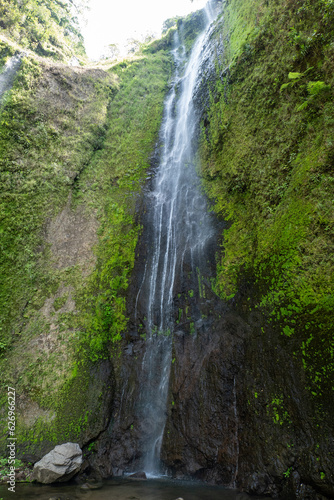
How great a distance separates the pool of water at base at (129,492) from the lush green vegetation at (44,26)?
1914 centimetres

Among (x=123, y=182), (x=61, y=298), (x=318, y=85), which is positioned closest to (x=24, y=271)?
(x=61, y=298)

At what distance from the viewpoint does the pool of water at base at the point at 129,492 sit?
490 cm

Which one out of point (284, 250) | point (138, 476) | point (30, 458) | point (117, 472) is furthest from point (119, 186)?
point (138, 476)

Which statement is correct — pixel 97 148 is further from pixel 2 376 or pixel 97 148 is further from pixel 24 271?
pixel 2 376

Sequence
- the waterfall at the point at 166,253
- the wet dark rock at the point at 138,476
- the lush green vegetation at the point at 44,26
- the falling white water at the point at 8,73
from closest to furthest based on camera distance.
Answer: the wet dark rock at the point at 138,476
the waterfall at the point at 166,253
the falling white water at the point at 8,73
the lush green vegetation at the point at 44,26

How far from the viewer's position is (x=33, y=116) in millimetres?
11000

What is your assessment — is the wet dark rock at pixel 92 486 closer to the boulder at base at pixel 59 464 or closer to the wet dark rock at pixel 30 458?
the boulder at base at pixel 59 464

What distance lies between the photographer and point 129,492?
5344 millimetres

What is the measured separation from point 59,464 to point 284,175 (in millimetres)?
9082

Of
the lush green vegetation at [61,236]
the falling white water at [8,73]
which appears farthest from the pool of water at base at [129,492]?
the falling white water at [8,73]

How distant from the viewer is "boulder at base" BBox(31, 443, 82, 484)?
580 cm

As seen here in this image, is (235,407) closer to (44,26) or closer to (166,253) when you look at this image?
(166,253)

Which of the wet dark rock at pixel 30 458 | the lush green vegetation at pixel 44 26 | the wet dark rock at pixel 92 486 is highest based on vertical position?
the lush green vegetation at pixel 44 26

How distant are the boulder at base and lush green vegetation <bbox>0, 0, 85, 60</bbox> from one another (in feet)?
61.7
